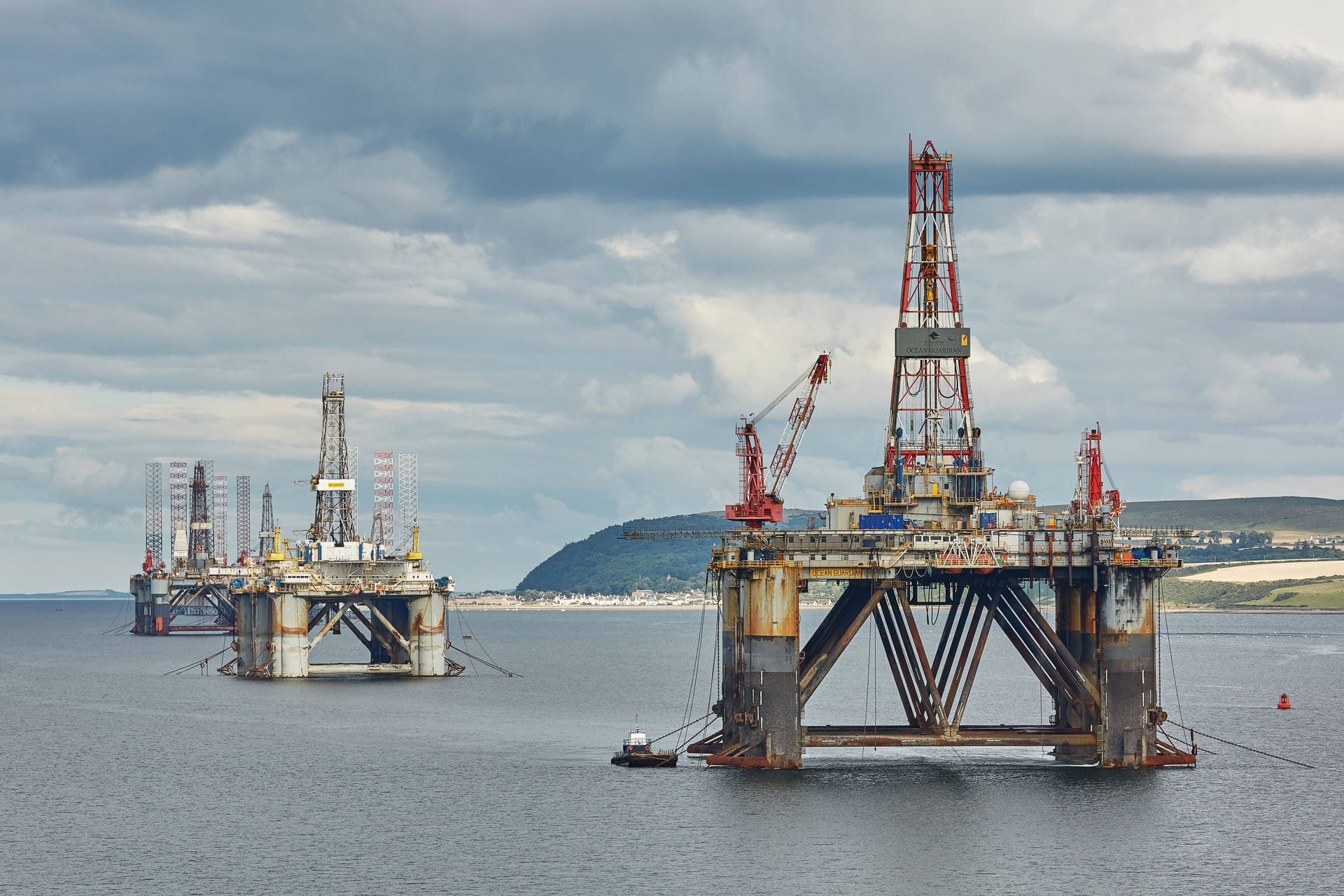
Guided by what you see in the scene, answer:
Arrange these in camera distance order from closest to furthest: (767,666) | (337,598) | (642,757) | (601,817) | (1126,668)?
(601,817)
(767,666)
(1126,668)
(642,757)
(337,598)

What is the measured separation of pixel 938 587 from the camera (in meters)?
89.4

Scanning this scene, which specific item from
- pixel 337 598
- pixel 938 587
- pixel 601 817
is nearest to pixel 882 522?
pixel 938 587

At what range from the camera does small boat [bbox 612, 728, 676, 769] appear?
94312 millimetres

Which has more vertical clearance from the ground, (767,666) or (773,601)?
(773,601)

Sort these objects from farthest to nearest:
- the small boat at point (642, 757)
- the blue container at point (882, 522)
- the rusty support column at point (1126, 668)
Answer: the small boat at point (642, 757) < the blue container at point (882, 522) < the rusty support column at point (1126, 668)

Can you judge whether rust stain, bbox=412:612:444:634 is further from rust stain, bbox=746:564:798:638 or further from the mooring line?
rust stain, bbox=746:564:798:638

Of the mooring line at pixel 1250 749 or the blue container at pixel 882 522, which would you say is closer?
the blue container at pixel 882 522

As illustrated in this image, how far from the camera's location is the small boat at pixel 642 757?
94312 millimetres

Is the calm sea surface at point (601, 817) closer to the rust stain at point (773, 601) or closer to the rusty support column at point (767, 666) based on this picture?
the rusty support column at point (767, 666)

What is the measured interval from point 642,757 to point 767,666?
42.3 ft

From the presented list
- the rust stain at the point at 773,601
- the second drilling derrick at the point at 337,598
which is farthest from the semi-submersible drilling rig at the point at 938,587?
the second drilling derrick at the point at 337,598

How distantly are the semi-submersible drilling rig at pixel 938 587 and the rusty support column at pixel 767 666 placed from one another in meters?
0.07

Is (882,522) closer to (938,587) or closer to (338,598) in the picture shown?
Answer: (938,587)

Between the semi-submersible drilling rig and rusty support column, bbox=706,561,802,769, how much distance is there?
71 millimetres
